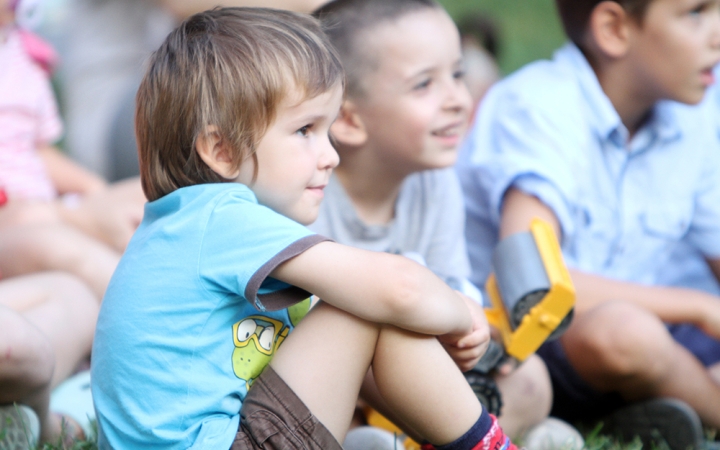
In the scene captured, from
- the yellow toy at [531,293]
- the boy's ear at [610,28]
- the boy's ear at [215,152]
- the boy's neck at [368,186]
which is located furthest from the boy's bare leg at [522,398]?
the boy's ear at [610,28]

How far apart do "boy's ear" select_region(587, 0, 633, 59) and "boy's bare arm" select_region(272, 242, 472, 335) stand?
1115mm

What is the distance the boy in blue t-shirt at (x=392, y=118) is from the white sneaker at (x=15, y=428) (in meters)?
0.69

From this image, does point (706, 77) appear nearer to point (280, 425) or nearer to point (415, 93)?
point (415, 93)

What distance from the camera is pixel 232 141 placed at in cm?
110

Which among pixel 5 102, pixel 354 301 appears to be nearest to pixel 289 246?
pixel 354 301

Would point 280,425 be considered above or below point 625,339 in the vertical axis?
above

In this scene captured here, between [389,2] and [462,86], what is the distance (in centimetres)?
25

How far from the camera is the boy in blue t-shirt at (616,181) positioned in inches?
64.0

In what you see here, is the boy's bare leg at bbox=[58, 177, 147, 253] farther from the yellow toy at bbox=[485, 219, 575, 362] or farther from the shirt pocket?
the shirt pocket

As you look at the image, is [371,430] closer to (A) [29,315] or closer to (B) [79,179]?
(A) [29,315]

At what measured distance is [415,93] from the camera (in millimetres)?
1656

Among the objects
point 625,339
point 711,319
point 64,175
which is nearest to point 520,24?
point 64,175

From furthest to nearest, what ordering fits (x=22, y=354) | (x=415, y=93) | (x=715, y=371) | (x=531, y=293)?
(x=715, y=371), (x=415, y=93), (x=531, y=293), (x=22, y=354)

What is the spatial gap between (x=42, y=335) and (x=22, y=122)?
97 centimetres
